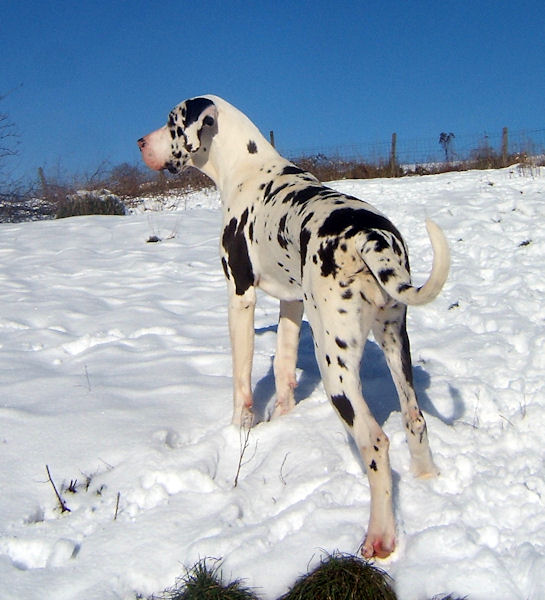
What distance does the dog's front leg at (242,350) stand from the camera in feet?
11.5

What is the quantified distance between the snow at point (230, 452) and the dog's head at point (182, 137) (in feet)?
4.76

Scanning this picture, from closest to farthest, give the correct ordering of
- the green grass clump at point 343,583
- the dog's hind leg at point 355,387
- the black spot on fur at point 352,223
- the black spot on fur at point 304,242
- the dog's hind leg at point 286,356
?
the green grass clump at point 343,583
the dog's hind leg at point 355,387
the black spot on fur at point 352,223
the black spot on fur at point 304,242
the dog's hind leg at point 286,356

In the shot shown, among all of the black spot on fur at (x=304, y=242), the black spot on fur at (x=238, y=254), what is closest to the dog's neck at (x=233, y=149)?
the black spot on fur at (x=238, y=254)

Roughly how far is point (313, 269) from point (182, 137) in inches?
69.1

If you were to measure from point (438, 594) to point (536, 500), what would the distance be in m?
0.82

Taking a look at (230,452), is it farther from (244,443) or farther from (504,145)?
(504,145)

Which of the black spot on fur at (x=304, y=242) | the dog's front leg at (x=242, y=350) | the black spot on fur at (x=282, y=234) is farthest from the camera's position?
the dog's front leg at (x=242, y=350)

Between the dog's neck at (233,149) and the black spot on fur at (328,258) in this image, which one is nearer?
the black spot on fur at (328,258)

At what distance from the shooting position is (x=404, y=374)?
9.16ft

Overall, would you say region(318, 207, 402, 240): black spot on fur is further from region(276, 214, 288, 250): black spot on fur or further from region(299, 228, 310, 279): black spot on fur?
region(276, 214, 288, 250): black spot on fur

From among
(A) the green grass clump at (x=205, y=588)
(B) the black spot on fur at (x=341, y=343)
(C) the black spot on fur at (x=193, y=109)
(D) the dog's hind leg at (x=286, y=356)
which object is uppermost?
(C) the black spot on fur at (x=193, y=109)

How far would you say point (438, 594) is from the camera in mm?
2170

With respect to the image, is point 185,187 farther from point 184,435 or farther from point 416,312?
point 184,435

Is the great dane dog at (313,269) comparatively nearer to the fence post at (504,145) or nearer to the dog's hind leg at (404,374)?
the dog's hind leg at (404,374)
